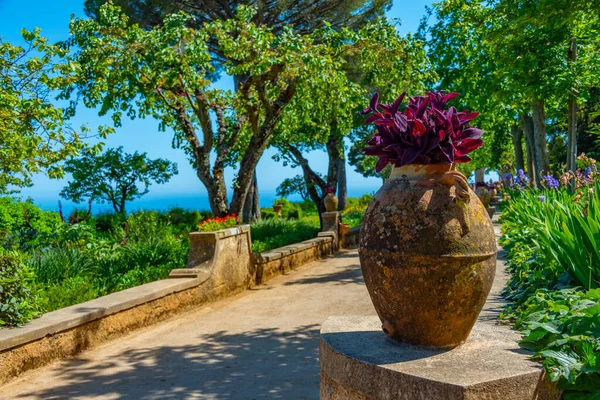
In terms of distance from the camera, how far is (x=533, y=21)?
31.1 ft

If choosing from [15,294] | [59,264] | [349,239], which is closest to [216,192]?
[59,264]

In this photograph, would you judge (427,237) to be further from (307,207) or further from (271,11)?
(307,207)

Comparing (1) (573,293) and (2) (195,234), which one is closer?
(1) (573,293)

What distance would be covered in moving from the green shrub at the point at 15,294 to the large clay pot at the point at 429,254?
3.70 metres

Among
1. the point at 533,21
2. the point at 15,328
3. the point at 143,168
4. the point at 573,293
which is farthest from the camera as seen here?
the point at 143,168

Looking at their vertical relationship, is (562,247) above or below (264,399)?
above

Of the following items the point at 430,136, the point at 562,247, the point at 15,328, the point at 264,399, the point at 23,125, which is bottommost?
the point at 264,399

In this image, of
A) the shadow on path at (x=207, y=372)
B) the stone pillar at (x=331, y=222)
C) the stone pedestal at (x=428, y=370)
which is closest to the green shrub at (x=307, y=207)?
the stone pillar at (x=331, y=222)

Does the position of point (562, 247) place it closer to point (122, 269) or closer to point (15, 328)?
point (15, 328)

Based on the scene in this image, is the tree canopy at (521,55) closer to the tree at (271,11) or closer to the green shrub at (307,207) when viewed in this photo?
the tree at (271,11)

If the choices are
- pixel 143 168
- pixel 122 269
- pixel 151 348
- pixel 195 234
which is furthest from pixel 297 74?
pixel 143 168

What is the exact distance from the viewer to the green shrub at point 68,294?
19.8 feet

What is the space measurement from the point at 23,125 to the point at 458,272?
23.8 feet

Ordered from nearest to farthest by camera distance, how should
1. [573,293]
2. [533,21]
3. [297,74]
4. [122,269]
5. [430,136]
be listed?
[430,136] < [573,293] < [122,269] < [533,21] < [297,74]
